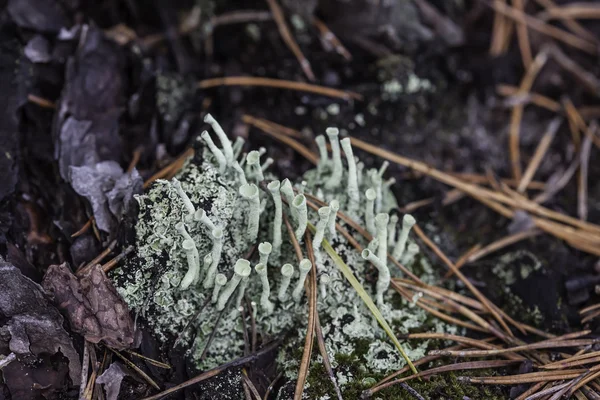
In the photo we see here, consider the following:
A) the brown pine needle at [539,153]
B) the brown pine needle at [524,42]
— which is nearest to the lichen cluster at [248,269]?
the brown pine needle at [539,153]

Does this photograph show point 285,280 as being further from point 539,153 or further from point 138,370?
point 539,153

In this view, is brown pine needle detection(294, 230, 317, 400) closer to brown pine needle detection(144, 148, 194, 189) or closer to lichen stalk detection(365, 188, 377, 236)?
lichen stalk detection(365, 188, 377, 236)

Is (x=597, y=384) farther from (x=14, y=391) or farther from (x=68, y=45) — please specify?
(x=68, y=45)

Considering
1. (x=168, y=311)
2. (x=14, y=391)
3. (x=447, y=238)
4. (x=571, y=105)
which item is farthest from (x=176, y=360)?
(x=571, y=105)

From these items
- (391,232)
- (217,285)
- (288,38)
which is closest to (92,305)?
(217,285)

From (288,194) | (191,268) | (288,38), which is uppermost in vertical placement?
(288,38)

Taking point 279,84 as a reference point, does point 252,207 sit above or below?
below
